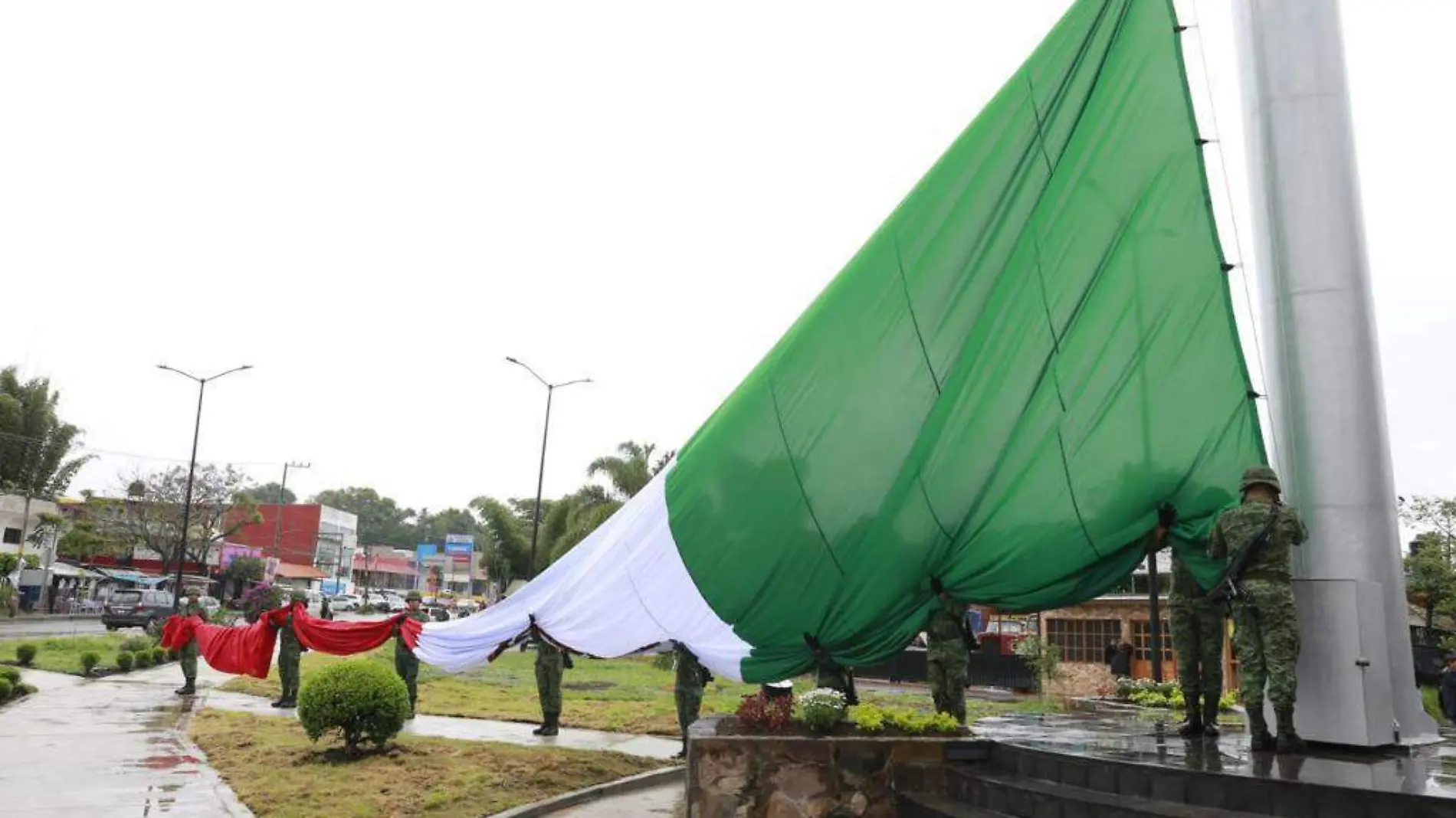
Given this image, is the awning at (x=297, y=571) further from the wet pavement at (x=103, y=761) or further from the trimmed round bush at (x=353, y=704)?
the trimmed round bush at (x=353, y=704)

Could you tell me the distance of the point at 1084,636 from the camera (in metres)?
27.5

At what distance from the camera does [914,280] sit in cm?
927

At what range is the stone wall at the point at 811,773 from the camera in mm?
8289

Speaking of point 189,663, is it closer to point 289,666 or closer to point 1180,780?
point 289,666

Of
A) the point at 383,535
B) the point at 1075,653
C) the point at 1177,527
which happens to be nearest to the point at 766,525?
the point at 1177,527

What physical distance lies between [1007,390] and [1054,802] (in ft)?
11.2

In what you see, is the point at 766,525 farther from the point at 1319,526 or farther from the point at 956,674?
the point at 1319,526

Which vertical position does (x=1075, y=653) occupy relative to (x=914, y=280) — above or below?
below

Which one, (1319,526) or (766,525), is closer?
(1319,526)

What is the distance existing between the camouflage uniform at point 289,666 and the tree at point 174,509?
4151 cm

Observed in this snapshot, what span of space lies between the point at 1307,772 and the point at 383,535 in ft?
443

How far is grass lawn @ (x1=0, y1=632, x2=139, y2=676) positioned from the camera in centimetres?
2391

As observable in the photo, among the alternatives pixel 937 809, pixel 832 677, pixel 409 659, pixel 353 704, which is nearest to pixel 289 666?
pixel 409 659

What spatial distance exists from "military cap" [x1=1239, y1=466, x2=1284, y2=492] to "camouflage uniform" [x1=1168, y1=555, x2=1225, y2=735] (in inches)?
39.0
